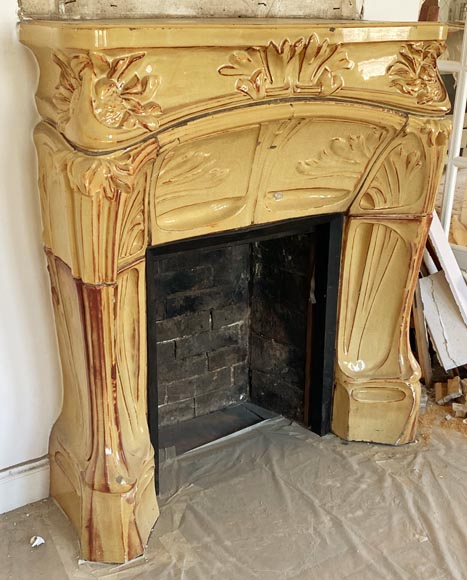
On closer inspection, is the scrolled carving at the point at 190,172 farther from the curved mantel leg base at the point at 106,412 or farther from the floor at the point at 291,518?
the floor at the point at 291,518

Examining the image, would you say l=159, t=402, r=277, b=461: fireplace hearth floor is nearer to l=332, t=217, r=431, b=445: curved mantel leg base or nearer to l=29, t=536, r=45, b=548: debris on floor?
l=332, t=217, r=431, b=445: curved mantel leg base

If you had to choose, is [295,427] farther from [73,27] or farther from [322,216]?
[73,27]

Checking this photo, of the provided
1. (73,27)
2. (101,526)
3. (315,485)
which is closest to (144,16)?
(73,27)

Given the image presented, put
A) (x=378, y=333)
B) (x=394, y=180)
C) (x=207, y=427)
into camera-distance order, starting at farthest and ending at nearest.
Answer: (x=207, y=427) < (x=378, y=333) < (x=394, y=180)

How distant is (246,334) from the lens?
2.75 meters

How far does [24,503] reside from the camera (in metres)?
2.18

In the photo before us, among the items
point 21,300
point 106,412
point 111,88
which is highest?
point 111,88

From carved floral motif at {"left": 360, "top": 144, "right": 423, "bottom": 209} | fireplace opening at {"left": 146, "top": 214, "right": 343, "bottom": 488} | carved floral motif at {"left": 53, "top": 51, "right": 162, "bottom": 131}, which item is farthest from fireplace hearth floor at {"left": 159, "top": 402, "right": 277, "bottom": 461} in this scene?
carved floral motif at {"left": 53, "top": 51, "right": 162, "bottom": 131}

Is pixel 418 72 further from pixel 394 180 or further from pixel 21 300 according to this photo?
pixel 21 300

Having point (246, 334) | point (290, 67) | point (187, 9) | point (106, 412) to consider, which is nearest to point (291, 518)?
point (106, 412)

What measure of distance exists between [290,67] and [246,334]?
4.13 feet

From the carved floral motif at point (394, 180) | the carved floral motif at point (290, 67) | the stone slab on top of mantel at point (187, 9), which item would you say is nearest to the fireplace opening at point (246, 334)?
the carved floral motif at point (394, 180)

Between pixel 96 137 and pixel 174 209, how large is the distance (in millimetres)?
375

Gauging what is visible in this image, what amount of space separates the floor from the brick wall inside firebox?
21 centimetres
